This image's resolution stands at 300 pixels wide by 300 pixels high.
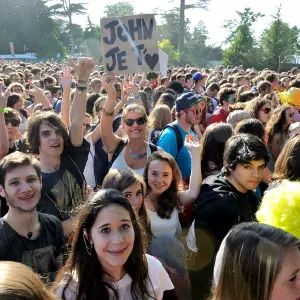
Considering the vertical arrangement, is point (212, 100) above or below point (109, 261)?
above

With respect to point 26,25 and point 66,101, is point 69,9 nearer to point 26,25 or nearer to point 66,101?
point 26,25

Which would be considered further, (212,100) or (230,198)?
(212,100)

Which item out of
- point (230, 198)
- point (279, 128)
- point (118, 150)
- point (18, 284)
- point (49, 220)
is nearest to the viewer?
point (18, 284)

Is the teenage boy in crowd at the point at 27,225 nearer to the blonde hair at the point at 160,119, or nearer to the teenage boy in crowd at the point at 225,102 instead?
the blonde hair at the point at 160,119

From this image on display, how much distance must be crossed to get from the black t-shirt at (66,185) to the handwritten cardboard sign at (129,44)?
5.01 feet

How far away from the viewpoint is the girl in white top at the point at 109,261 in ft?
6.57

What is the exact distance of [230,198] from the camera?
261 cm

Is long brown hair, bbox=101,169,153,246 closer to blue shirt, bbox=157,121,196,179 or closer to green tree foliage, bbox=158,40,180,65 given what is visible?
blue shirt, bbox=157,121,196,179

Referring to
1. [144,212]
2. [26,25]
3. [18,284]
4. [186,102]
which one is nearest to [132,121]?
[186,102]

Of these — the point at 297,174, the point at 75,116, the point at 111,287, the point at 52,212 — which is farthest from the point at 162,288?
the point at 75,116

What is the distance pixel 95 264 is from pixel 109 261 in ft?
0.34

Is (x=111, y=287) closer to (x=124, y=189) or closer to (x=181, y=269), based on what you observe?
(x=124, y=189)

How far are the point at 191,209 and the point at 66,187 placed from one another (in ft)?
3.47

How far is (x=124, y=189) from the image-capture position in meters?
2.78
